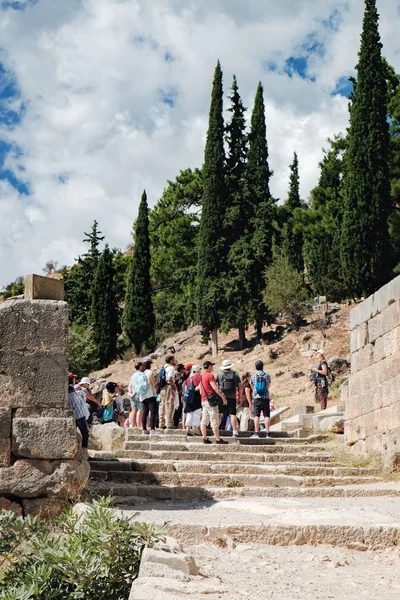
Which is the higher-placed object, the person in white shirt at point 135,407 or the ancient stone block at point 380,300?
the ancient stone block at point 380,300

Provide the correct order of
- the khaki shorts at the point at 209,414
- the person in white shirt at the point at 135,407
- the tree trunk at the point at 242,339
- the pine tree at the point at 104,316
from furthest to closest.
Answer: the pine tree at the point at 104,316 < the tree trunk at the point at 242,339 < the person in white shirt at the point at 135,407 < the khaki shorts at the point at 209,414

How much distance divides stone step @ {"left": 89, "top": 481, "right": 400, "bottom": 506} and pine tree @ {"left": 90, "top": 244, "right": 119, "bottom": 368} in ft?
109

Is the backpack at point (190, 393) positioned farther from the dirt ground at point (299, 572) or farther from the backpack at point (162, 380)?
the dirt ground at point (299, 572)

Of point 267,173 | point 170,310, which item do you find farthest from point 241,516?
point 170,310

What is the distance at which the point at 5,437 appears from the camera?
7574mm

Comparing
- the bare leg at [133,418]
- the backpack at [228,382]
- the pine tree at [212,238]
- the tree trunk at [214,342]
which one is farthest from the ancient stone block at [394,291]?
the tree trunk at [214,342]

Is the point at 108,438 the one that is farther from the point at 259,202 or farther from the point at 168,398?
the point at 259,202

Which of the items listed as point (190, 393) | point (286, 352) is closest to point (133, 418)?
point (190, 393)

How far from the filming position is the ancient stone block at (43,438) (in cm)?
759

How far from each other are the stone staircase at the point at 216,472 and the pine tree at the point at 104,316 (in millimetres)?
30116

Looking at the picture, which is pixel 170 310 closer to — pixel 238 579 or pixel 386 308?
pixel 386 308

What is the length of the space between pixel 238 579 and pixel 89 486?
→ 12.9ft

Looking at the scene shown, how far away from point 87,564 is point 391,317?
22.6ft

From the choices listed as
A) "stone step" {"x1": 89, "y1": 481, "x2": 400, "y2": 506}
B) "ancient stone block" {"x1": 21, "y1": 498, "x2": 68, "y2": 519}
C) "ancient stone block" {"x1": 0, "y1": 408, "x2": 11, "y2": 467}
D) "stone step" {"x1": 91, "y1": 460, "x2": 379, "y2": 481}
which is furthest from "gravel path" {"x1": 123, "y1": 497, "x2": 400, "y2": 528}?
"stone step" {"x1": 91, "y1": 460, "x2": 379, "y2": 481}
